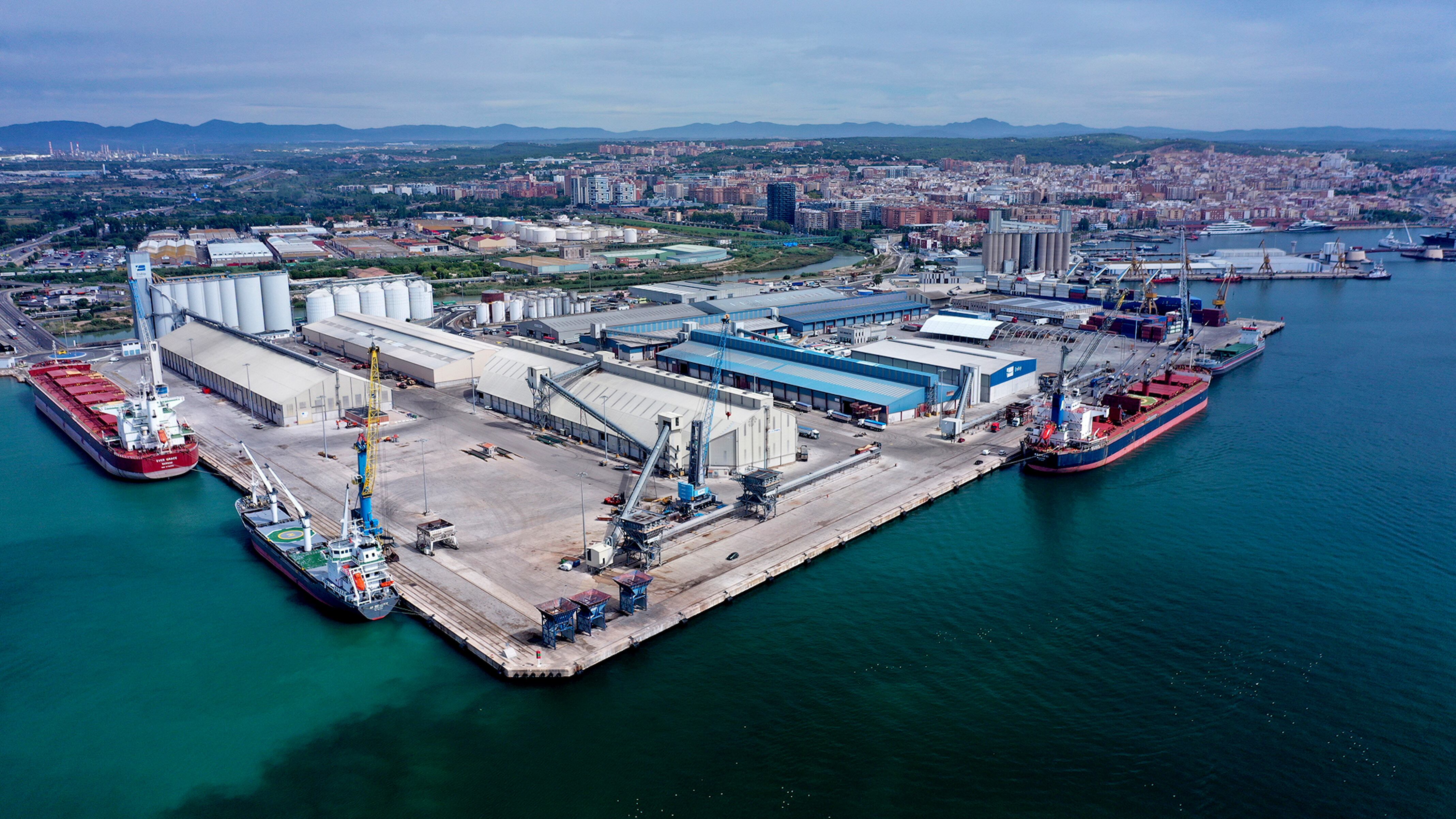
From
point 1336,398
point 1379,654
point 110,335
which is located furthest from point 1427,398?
point 110,335

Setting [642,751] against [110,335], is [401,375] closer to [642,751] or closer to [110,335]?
[110,335]

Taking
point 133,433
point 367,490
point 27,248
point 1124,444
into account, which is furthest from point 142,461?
point 27,248

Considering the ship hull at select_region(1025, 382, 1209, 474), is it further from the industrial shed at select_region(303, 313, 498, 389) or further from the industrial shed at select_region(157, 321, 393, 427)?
the industrial shed at select_region(303, 313, 498, 389)

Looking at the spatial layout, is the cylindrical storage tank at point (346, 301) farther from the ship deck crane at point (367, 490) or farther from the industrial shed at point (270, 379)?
the ship deck crane at point (367, 490)

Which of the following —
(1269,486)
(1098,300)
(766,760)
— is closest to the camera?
(766,760)

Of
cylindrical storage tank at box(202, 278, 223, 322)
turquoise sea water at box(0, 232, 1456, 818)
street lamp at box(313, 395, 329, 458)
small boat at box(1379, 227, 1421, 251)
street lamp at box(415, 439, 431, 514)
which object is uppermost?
small boat at box(1379, 227, 1421, 251)

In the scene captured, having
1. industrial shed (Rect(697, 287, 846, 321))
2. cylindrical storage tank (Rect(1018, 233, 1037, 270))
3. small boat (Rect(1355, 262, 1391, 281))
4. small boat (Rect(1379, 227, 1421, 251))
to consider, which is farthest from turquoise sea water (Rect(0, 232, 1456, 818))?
small boat (Rect(1379, 227, 1421, 251))

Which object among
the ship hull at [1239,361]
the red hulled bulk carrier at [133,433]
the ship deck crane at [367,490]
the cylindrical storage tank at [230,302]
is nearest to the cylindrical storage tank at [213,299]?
the cylindrical storage tank at [230,302]
